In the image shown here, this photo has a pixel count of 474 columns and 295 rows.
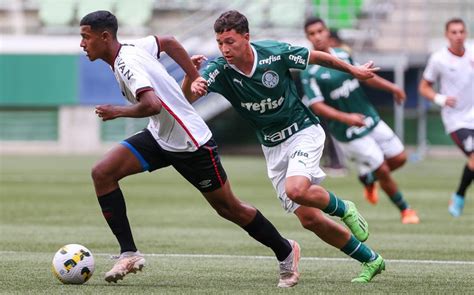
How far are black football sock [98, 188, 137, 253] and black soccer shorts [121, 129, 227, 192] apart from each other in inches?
12.1

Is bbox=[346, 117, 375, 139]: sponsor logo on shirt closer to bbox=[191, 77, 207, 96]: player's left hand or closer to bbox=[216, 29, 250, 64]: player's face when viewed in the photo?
bbox=[216, 29, 250, 64]: player's face

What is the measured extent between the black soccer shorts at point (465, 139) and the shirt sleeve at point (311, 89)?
1.89 m

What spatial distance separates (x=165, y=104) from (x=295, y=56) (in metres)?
1.08

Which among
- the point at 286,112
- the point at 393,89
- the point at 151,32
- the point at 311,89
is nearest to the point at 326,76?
the point at 311,89

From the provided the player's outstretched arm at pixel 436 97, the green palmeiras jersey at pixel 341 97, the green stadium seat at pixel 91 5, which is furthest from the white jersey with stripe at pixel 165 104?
the green stadium seat at pixel 91 5

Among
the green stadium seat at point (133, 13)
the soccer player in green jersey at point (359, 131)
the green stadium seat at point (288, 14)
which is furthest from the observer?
the green stadium seat at point (133, 13)

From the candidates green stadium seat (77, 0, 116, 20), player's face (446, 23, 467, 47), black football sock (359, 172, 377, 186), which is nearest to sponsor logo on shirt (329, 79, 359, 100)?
black football sock (359, 172, 377, 186)

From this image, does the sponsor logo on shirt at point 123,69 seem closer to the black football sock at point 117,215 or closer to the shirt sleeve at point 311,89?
the black football sock at point 117,215

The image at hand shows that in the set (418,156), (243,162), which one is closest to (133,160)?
(243,162)

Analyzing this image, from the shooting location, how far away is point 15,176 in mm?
23109

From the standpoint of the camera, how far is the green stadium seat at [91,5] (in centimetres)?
3578

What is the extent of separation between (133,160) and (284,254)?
4.27 ft

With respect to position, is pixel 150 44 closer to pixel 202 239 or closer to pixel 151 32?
pixel 202 239

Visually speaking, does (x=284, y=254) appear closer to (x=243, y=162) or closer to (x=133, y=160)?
(x=133, y=160)
